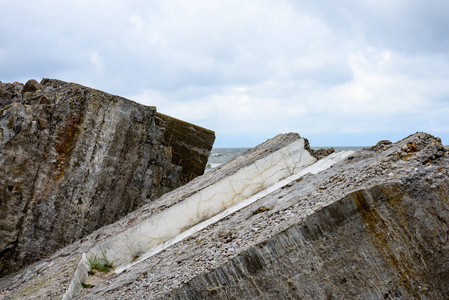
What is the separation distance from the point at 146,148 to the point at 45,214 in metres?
1.71

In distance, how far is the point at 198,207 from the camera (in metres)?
4.81

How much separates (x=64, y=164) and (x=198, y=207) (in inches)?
83.9

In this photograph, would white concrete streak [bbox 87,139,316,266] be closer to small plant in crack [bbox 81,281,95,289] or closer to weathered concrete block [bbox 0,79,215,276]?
small plant in crack [bbox 81,281,95,289]

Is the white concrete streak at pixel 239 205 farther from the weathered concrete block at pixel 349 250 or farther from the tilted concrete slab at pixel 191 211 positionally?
the weathered concrete block at pixel 349 250

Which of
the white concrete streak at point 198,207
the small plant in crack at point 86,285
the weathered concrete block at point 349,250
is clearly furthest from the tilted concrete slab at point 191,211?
the weathered concrete block at point 349,250

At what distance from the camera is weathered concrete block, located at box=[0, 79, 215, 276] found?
5574 mm

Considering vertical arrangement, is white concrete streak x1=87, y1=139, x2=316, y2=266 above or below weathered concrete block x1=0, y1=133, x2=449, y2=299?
above

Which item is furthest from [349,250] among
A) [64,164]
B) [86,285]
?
[64,164]

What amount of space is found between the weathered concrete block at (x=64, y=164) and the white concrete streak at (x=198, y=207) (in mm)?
1416

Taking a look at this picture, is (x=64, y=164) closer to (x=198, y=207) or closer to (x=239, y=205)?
(x=198, y=207)

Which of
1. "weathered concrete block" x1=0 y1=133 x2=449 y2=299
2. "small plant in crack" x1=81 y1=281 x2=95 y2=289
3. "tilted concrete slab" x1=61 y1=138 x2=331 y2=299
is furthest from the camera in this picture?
"tilted concrete slab" x1=61 y1=138 x2=331 y2=299

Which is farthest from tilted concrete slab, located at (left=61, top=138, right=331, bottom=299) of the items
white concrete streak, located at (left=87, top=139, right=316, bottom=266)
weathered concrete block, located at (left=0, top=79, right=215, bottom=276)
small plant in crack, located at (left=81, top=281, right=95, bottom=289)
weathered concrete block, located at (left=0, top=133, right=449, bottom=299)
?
weathered concrete block, located at (left=0, top=133, right=449, bottom=299)

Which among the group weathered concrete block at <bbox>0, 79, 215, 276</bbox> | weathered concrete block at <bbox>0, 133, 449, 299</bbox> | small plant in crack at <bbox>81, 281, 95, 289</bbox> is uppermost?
weathered concrete block at <bbox>0, 79, 215, 276</bbox>

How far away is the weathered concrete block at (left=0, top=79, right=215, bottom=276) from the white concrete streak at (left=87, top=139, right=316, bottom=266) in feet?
4.65
